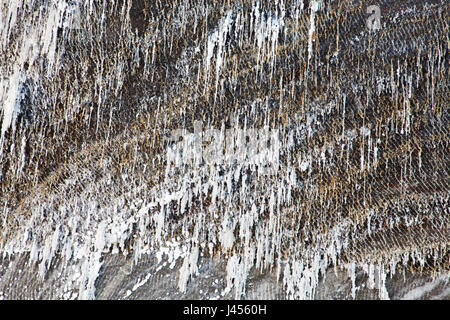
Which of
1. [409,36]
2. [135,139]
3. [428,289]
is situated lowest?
[428,289]

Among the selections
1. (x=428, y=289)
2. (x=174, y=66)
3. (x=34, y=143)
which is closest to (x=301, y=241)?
(x=428, y=289)

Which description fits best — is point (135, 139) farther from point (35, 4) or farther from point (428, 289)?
point (428, 289)

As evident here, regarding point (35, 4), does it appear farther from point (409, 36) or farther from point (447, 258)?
point (447, 258)

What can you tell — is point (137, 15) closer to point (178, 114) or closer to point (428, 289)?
point (178, 114)

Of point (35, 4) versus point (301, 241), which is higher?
point (35, 4)

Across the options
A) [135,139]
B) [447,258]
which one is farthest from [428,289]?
[135,139]

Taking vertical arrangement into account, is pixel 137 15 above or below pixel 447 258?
above
